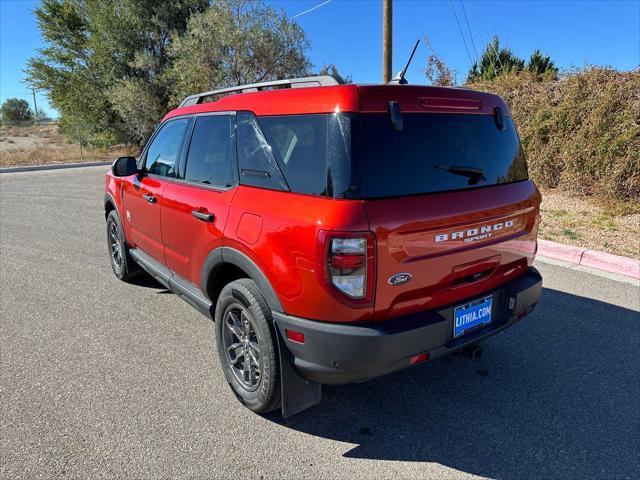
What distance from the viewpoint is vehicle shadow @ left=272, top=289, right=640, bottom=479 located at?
2383mm

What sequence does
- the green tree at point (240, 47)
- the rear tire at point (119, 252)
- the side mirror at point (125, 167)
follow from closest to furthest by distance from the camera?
the side mirror at point (125, 167)
the rear tire at point (119, 252)
the green tree at point (240, 47)

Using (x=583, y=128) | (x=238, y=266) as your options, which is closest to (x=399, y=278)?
(x=238, y=266)

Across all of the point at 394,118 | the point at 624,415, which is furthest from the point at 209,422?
the point at 624,415

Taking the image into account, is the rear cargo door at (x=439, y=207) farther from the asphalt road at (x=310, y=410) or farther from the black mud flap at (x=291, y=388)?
the asphalt road at (x=310, y=410)

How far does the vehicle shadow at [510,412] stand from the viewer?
93.8 inches

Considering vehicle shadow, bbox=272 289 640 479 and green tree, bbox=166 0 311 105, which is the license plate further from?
green tree, bbox=166 0 311 105

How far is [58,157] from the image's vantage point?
77.6 feet

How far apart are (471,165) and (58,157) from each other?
1027 inches

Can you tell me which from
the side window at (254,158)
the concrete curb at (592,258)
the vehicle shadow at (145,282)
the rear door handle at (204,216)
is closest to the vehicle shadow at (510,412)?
the rear door handle at (204,216)

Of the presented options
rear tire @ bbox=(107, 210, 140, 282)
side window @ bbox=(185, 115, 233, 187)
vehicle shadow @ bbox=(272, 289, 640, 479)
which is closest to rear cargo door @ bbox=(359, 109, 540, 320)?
vehicle shadow @ bbox=(272, 289, 640, 479)

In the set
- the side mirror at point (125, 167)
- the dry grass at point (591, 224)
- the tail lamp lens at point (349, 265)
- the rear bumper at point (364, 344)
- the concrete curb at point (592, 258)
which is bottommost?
the concrete curb at point (592, 258)

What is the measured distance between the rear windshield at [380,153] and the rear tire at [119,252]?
2923mm

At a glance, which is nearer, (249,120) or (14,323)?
(249,120)

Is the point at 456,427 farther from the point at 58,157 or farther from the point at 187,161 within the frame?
the point at 58,157
